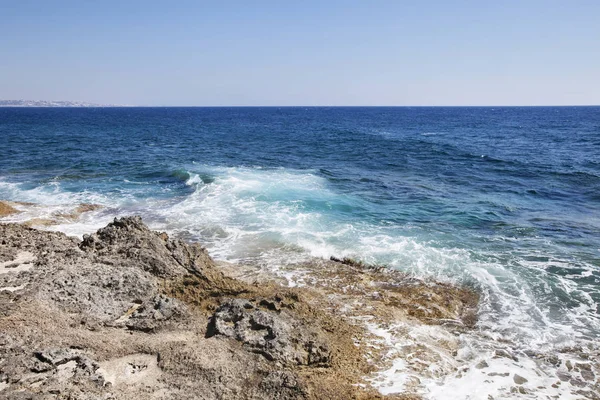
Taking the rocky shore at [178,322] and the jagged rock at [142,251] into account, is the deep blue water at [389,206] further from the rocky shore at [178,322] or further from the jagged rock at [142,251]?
the jagged rock at [142,251]

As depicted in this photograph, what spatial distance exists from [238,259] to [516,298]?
10035 mm

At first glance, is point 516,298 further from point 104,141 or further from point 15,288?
point 104,141

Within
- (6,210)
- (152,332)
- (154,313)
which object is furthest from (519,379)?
(6,210)

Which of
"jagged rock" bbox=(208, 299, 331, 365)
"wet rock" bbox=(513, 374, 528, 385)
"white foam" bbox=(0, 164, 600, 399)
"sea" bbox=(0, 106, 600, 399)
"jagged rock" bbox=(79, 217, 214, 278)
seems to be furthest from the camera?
"jagged rock" bbox=(79, 217, 214, 278)

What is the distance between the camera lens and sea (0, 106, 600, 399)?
38.0 feet

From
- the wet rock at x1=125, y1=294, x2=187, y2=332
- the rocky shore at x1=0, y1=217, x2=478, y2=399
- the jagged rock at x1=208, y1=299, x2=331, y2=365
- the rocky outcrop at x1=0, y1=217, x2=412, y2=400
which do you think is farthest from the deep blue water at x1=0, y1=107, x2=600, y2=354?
the wet rock at x1=125, y1=294, x2=187, y2=332

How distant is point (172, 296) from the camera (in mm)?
11016

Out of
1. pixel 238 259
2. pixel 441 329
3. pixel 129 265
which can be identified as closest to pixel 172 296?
pixel 129 265

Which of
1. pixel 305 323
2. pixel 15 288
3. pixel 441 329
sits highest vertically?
pixel 15 288

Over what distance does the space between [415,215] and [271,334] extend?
50.0 feet

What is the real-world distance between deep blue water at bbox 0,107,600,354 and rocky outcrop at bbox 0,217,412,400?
15.4 ft

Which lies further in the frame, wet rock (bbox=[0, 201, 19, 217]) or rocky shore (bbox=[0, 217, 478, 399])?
wet rock (bbox=[0, 201, 19, 217])

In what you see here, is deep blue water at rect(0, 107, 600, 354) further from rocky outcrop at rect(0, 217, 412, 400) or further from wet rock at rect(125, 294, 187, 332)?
wet rock at rect(125, 294, 187, 332)

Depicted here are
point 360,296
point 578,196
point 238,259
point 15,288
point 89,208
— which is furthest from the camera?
point 578,196
